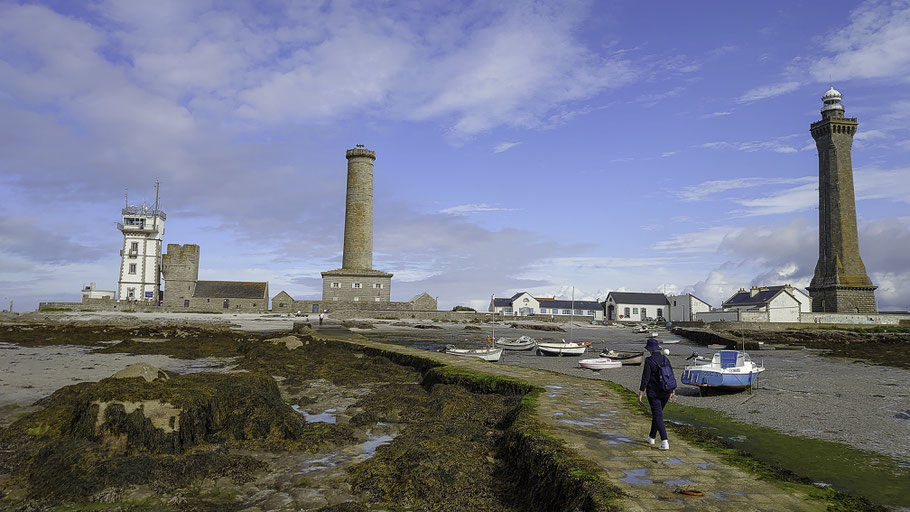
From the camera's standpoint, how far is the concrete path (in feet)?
19.5

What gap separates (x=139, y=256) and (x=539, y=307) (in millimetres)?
72874

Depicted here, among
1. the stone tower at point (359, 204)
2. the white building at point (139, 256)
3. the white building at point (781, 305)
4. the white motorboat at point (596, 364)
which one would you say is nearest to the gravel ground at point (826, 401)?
the white motorboat at point (596, 364)

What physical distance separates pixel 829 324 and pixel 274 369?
72839 millimetres

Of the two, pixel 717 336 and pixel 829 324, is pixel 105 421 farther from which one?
pixel 829 324

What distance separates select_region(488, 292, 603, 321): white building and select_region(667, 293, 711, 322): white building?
1435 centimetres

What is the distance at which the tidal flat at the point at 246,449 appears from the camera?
755cm

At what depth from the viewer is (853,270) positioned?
67250mm

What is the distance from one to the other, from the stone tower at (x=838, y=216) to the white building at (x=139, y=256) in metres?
91.4

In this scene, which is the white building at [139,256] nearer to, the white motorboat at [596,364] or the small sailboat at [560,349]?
the small sailboat at [560,349]

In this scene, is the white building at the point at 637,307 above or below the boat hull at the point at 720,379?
above

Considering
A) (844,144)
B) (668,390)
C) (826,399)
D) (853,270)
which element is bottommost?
(826,399)

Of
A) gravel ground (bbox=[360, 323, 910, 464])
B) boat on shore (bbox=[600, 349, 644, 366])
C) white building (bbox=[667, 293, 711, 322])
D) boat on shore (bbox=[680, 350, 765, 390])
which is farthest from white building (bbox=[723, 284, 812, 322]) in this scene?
boat on shore (bbox=[680, 350, 765, 390])

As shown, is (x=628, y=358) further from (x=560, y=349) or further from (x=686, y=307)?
(x=686, y=307)

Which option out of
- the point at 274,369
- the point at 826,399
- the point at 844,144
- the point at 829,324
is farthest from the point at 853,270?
the point at 274,369
